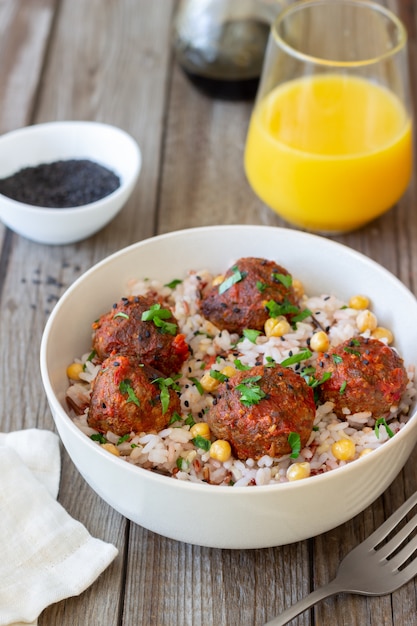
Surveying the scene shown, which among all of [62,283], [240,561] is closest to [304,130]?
[62,283]

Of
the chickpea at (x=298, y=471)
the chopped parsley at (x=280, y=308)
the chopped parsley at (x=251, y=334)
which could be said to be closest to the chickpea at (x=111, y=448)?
the chickpea at (x=298, y=471)

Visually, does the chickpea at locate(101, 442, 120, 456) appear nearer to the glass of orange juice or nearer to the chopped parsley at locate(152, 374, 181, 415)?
A: the chopped parsley at locate(152, 374, 181, 415)

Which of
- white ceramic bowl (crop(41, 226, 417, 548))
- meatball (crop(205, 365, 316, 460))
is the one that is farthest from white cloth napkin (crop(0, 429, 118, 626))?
meatball (crop(205, 365, 316, 460))

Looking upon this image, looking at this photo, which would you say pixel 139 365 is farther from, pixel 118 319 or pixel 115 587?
pixel 115 587

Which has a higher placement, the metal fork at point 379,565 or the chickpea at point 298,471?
the chickpea at point 298,471

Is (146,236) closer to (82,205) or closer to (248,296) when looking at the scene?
(82,205)

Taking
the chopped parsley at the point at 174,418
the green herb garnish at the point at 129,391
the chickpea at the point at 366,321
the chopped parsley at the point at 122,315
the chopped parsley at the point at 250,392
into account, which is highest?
the chopped parsley at the point at 250,392

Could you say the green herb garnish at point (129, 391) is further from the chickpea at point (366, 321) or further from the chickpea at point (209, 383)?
the chickpea at point (366, 321)
